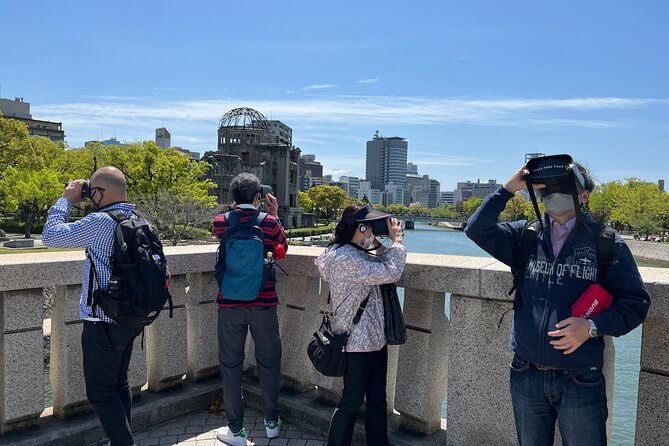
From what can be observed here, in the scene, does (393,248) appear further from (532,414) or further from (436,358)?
(532,414)

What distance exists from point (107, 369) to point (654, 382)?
3391 mm

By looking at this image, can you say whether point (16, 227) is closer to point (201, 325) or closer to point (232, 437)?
point (201, 325)

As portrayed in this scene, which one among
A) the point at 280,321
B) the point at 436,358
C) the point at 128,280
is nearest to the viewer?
the point at 128,280

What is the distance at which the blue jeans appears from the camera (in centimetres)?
245

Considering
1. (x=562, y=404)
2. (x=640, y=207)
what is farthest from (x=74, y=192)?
(x=640, y=207)

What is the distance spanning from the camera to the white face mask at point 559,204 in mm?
2578

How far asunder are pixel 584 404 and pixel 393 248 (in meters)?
1.46

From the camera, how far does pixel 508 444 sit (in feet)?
11.5

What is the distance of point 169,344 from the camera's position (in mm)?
4801

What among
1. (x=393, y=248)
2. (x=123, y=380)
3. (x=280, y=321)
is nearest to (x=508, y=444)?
(x=393, y=248)

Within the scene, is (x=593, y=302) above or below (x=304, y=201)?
above

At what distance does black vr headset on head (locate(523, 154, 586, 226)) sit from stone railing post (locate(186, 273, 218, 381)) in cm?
334

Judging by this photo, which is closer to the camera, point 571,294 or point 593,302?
point 593,302

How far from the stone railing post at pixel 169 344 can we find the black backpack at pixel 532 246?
3.24 meters
